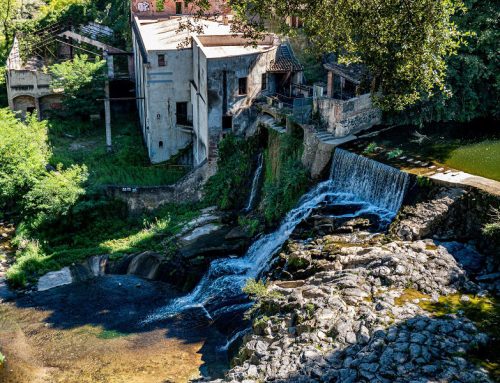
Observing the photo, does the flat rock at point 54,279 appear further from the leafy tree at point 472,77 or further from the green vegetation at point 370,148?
the leafy tree at point 472,77

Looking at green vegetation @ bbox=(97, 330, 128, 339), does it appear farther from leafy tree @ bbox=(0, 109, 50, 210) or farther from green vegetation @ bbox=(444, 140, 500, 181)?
green vegetation @ bbox=(444, 140, 500, 181)

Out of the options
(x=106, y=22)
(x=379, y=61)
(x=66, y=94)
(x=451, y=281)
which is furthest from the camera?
(x=106, y=22)

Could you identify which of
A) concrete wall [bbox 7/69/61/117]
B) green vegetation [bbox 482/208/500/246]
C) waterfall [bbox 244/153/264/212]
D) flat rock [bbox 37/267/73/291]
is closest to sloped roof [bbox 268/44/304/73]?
waterfall [bbox 244/153/264/212]

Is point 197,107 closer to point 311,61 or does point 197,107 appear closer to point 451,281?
point 311,61

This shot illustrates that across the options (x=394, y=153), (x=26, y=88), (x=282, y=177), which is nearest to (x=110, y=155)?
(x=26, y=88)

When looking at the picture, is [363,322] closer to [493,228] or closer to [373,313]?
[373,313]

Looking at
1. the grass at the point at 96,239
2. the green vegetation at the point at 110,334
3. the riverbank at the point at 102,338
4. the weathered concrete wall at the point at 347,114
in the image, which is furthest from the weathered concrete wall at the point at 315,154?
the green vegetation at the point at 110,334

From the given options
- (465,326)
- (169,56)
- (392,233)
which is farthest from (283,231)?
(169,56)
